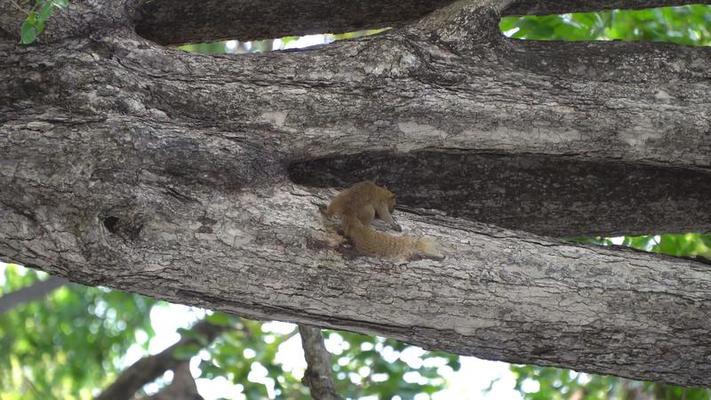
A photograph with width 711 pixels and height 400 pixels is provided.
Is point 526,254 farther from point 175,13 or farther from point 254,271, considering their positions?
point 175,13

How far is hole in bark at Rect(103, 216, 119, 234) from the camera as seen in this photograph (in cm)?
271

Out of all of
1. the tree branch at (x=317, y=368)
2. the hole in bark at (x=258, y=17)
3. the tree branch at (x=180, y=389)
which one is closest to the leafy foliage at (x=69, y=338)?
the tree branch at (x=180, y=389)

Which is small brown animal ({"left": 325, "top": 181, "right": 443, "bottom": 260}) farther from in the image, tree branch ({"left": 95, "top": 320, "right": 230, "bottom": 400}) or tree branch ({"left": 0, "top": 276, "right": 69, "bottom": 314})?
tree branch ({"left": 0, "top": 276, "right": 69, "bottom": 314})

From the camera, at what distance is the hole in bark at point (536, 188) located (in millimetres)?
3357

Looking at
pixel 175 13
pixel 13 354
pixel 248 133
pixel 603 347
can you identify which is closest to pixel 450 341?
pixel 603 347

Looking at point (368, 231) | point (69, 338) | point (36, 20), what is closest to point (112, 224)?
point (36, 20)

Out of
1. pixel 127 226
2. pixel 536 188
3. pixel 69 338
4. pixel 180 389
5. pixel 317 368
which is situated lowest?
pixel 127 226

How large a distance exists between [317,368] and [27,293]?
11.7ft

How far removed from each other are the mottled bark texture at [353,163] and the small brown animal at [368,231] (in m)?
0.04

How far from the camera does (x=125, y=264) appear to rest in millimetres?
2709

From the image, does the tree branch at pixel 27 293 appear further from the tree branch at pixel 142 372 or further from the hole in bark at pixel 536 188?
the hole in bark at pixel 536 188

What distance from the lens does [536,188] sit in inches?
137

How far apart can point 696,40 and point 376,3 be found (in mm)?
2462

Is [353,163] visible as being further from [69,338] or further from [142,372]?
[69,338]
